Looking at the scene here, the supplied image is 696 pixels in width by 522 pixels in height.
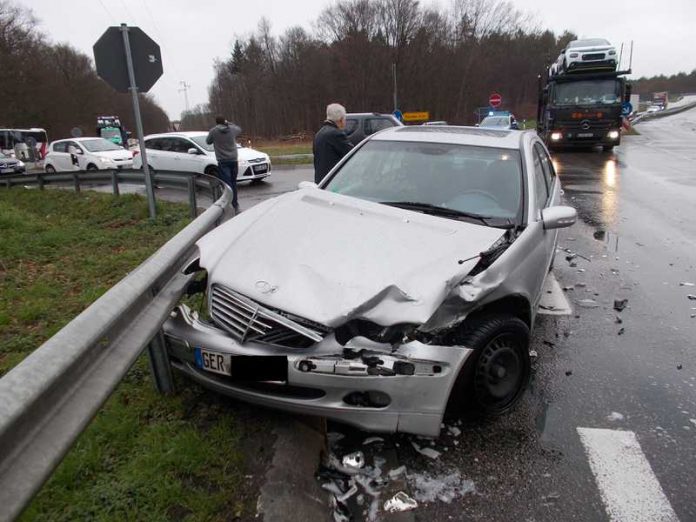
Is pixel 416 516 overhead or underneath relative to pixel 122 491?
underneath

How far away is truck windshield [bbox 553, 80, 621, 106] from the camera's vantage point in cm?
1936

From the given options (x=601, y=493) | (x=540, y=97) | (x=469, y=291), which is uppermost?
(x=540, y=97)

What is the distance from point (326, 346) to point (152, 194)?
286 inches

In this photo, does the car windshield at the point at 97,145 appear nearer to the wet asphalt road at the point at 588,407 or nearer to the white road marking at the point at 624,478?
the wet asphalt road at the point at 588,407

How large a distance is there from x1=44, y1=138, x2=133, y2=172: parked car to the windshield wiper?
17030 mm

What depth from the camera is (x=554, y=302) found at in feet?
16.6

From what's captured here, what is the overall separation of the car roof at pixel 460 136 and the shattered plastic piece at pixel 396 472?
283cm

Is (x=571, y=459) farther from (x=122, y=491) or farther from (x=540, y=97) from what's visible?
(x=540, y=97)

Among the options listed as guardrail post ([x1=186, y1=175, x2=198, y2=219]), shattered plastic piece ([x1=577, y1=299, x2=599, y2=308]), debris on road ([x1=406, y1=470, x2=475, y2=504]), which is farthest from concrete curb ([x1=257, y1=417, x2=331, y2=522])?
guardrail post ([x1=186, y1=175, x2=198, y2=219])

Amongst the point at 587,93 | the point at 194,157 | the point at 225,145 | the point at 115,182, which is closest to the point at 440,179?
the point at 225,145

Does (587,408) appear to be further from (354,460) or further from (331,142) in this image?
(331,142)

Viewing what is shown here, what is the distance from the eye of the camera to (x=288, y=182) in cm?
1493

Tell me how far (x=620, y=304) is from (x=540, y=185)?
5.22 feet

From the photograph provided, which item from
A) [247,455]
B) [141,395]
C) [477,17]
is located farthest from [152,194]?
[477,17]
